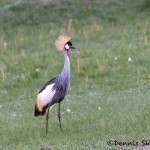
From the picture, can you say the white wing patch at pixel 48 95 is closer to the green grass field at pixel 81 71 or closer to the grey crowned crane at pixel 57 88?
the grey crowned crane at pixel 57 88

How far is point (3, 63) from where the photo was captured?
48.9 ft

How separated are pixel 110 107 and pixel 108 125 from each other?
1.41 m

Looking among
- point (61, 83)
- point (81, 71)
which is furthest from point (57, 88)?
point (81, 71)

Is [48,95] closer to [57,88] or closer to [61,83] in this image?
[57,88]

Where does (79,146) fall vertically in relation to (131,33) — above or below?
below

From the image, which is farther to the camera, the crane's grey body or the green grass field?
the green grass field

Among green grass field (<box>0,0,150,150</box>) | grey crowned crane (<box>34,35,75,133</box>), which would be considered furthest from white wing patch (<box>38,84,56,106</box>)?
green grass field (<box>0,0,150,150</box>)

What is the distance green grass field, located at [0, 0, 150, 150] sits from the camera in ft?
29.5

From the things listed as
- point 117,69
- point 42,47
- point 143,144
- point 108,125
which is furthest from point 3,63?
point 143,144

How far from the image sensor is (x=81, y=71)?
13758mm

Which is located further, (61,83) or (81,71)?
(81,71)

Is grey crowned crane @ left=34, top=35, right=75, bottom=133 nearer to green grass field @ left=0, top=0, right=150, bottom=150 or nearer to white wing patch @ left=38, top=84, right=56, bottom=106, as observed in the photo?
white wing patch @ left=38, top=84, right=56, bottom=106

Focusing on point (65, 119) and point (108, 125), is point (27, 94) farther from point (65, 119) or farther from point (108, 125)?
point (108, 125)

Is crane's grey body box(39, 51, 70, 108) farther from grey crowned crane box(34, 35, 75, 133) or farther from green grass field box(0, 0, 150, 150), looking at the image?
green grass field box(0, 0, 150, 150)
